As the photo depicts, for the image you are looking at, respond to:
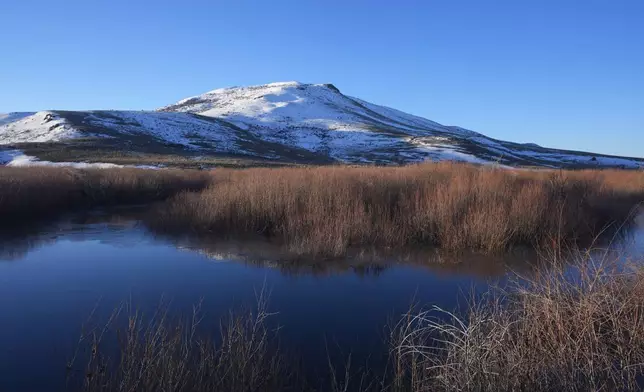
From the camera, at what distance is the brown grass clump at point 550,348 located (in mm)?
3689

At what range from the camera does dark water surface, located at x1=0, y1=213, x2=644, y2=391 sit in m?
5.59

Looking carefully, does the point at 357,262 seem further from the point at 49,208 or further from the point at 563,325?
the point at 49,208

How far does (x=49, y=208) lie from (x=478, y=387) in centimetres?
1554

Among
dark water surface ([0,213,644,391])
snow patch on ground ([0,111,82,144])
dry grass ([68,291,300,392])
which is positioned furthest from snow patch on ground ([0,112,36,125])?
dry grass ([68,291,300,392])

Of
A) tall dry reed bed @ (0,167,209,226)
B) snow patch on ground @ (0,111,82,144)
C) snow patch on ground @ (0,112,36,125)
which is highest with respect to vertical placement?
snow patch on ground @ (0,112,36,125)

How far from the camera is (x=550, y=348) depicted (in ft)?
14.6

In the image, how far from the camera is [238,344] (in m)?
4.25

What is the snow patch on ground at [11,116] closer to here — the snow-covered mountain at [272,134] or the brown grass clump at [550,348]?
the snow-covered mountain at [272,134]

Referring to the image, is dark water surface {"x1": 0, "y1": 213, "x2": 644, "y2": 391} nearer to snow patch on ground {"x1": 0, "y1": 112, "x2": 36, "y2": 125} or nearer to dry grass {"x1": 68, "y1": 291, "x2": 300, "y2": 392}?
dry grass {"x1": 68, "y1": 291, "x2": 300, "y2": 392}

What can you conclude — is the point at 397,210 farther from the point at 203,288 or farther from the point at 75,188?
the point at 75,188

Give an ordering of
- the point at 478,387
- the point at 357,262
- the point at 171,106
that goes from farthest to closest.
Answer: the point at 171,106 → the point at 357,262 → the point at 478,387

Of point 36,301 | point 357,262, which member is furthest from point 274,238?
point 36,301

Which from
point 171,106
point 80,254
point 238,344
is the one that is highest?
point 171,106

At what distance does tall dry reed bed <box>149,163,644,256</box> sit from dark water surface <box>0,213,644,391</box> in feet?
2.97
